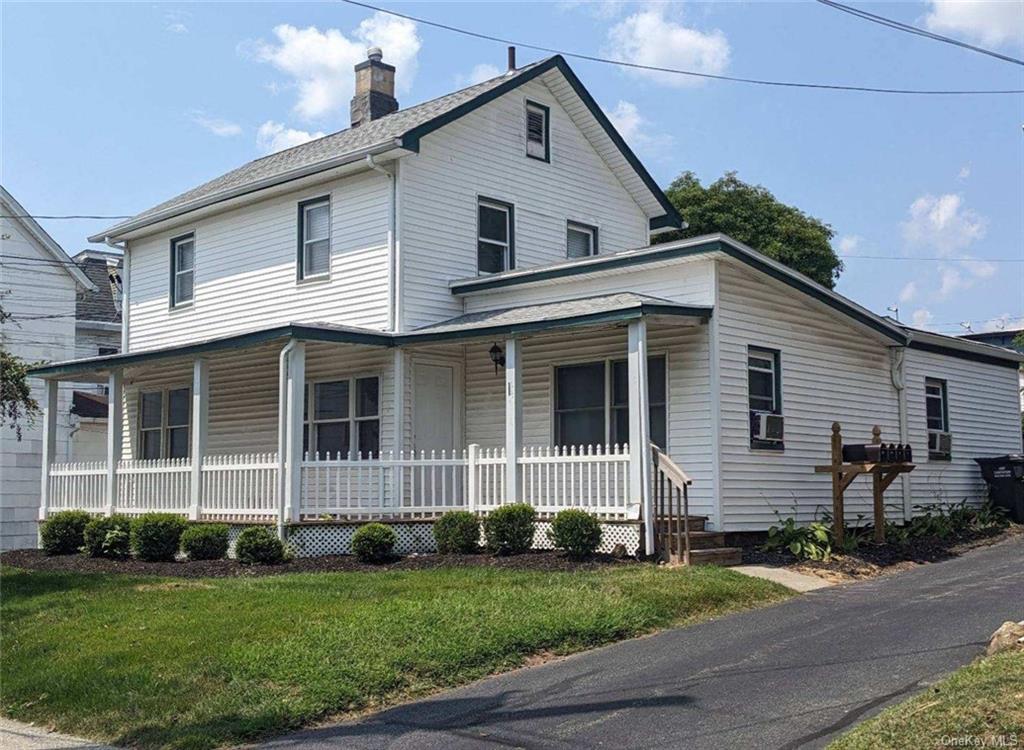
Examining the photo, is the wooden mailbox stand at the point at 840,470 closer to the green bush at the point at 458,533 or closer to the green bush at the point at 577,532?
the green bush at the point at 577,532

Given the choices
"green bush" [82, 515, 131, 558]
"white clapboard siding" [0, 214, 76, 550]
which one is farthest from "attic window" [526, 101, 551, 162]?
"white clapboard siding" [0, 214, 76, 550]

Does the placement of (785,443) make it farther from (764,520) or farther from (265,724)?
(265,724)

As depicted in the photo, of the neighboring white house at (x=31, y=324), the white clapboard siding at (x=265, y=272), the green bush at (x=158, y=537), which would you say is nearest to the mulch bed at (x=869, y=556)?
the white clapboard siding at (x=265, y=272)

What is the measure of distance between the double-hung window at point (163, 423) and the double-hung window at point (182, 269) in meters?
1.79

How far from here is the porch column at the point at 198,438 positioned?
1820 cm

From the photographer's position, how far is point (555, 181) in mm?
21844

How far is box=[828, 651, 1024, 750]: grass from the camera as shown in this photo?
6.38 metres

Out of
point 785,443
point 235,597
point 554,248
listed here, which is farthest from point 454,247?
point 235,597

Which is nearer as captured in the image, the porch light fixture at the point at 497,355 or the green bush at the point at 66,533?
the porch light fixture at the point at 497,355

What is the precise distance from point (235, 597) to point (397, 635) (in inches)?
111

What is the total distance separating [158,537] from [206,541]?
92 cm

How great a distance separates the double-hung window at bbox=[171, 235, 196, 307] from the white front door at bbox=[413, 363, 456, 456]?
6.51 meters

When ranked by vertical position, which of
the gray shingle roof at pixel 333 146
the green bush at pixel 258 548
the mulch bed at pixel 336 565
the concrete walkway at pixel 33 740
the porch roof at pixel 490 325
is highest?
the gray shingle roof at pixel 333 146

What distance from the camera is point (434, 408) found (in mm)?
18734
